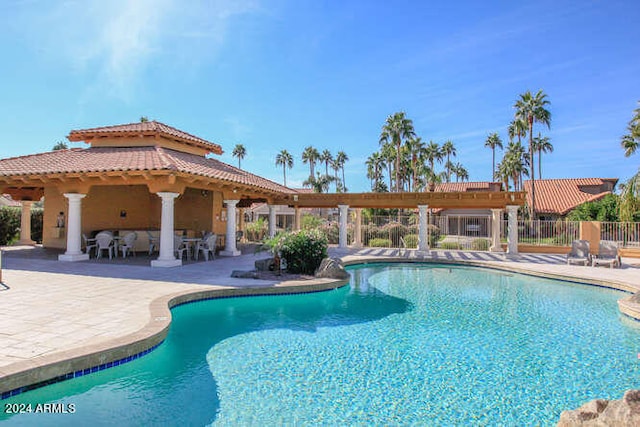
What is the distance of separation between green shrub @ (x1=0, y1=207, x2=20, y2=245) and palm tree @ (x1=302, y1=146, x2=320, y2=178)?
177 ft

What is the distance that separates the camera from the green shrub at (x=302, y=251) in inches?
457

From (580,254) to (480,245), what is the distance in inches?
257

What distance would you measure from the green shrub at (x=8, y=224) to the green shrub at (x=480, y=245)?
2656cm

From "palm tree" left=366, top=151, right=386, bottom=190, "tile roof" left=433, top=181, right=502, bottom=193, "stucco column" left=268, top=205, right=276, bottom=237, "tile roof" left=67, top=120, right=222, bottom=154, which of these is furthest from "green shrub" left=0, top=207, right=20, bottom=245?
"palm tree" left=366, top=151, right=386, bottom=190

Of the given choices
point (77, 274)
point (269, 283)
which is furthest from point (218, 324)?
point (77, 274)

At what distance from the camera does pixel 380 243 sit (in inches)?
939

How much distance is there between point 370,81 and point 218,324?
46.5ft

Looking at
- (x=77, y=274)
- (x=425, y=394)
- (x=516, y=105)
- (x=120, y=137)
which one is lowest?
(x=425, y=394)

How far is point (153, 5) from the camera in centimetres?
1180

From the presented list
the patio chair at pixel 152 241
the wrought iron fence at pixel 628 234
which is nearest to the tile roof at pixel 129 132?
the patio chair at pixel 152 241

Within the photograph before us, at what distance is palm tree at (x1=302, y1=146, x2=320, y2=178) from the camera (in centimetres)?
7225

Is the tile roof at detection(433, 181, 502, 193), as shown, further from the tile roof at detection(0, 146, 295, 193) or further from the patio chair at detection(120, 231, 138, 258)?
the patio chair at detection(120, 231, 138, 258)

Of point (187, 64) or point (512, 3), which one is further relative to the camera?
point (187, 64)

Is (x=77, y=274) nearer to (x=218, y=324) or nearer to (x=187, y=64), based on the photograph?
(x=218, y=324)
